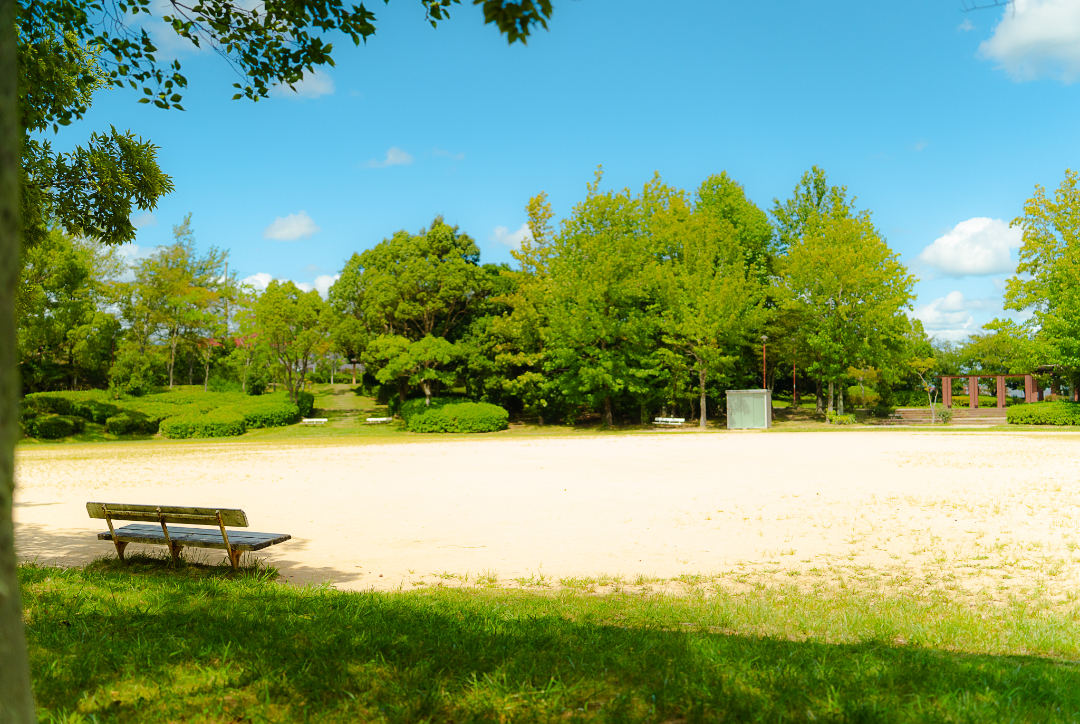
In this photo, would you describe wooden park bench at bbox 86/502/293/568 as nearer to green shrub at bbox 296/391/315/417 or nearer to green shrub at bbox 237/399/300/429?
green shrub at bbox 237/399/300/429

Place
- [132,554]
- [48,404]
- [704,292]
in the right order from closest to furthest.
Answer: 1. [132,554]
2. [48,404]
3. [704,292]

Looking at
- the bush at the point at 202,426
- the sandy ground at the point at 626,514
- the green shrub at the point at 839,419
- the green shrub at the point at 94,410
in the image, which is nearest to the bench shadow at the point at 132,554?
the sandy ground at the point at 626,514

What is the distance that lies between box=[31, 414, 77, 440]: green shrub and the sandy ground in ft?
41.2

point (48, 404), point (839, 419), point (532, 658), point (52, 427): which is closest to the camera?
point (532, 658)

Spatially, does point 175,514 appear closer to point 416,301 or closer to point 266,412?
point 266,412

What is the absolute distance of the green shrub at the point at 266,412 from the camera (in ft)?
115

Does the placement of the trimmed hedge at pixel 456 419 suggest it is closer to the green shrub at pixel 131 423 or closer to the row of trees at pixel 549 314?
the row of trees at pixel 549 314

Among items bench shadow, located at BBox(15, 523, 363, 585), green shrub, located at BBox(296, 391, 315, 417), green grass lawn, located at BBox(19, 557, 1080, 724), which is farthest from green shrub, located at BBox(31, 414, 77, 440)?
green grass lawn, located at BBox(19, 557, 1080, 724)

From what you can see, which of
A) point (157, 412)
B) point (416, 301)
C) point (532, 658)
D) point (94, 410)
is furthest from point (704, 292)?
point (532, 658)

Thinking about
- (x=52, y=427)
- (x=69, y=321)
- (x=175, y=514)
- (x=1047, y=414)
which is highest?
(x=69, y=321)

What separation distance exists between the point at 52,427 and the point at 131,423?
304cm

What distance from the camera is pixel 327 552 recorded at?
7.85 metres

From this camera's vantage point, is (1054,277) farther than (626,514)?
Yes

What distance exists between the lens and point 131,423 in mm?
32594
